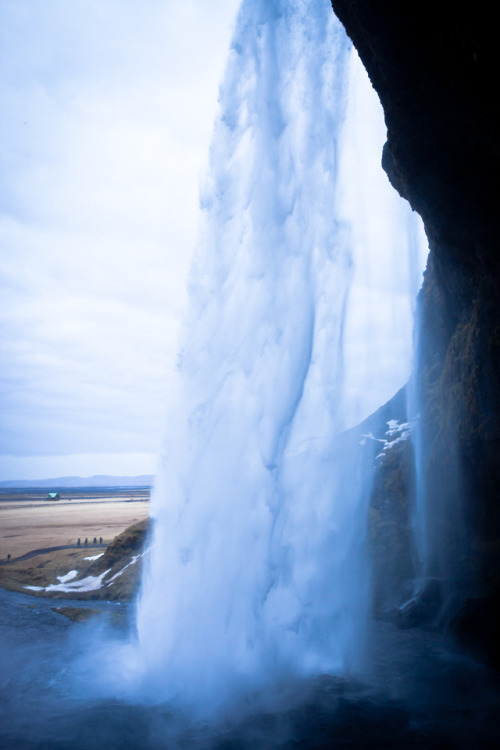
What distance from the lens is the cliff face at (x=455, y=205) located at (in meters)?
9.39

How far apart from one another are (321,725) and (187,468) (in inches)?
340

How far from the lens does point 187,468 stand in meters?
16.2

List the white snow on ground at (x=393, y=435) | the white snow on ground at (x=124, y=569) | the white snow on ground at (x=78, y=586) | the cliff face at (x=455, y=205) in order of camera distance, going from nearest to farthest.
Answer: the cliff face at (x=455, y=205)
the white snow on ground at (x=78, y=586)
the white snow on ground at (x=124, y=569)
the white snow on ground at (x=393, y=435)

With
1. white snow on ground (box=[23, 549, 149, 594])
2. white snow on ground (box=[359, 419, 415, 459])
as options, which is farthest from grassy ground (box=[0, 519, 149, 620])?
white snow on ground (box=[359, 419, 415, 459])

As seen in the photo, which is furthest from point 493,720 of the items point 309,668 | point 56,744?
point 56,744

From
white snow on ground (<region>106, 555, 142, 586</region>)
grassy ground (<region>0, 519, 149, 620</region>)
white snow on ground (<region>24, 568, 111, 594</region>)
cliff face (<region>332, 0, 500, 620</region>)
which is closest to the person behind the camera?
cliff face (<region>332, 0, 500, 620</region>)

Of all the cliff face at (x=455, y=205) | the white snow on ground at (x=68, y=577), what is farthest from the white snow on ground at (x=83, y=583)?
the cliff face at (x=455, y=205)

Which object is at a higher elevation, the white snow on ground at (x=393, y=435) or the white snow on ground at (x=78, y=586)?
the white snow on ground at (x=393, y=435)

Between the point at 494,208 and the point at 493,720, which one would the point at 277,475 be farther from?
the point at 494,208

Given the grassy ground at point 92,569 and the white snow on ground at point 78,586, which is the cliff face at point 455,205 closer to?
the grassy ground at point 92,569

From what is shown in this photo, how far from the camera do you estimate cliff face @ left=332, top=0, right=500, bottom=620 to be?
30.8 feet

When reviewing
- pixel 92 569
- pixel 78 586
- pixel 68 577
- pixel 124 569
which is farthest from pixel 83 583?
pixel 124 569

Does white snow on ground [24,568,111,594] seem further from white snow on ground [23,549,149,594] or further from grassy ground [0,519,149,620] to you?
grassy ground [0,519,149,620]

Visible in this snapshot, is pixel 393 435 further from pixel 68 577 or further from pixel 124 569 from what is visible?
pixel 68 577
